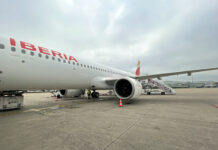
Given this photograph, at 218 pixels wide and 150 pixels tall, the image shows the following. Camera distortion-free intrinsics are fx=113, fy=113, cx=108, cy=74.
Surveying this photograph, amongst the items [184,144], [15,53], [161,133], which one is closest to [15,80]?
[15,53]

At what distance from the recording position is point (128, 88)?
378 inches

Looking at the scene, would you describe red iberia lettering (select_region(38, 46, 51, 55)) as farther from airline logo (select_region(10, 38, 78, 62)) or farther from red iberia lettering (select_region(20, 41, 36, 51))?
red iberia lettering (select_region(20, 41, 36, 51))

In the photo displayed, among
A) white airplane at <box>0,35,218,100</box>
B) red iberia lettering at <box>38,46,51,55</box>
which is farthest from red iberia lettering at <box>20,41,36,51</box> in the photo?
→ red iberia lettering at <box>38,46,51,55</box>

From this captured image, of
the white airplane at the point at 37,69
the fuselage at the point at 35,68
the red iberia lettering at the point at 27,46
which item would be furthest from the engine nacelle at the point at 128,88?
the red iberia lettering at the point at 27,46

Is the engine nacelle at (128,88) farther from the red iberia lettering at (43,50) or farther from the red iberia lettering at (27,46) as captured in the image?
the red iberia lettering at (27,46)

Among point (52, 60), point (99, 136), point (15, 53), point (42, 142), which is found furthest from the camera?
point (52, 60)

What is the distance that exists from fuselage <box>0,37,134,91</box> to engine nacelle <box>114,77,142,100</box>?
2558mm

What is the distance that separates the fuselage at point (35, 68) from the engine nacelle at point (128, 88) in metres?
2.56

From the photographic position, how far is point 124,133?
276 cm

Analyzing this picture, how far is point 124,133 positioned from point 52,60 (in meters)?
5.48

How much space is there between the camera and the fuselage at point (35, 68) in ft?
15.2

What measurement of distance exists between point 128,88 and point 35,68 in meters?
6.80

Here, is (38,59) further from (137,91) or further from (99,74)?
(137,91)

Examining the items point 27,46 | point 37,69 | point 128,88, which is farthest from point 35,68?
point 128,88
